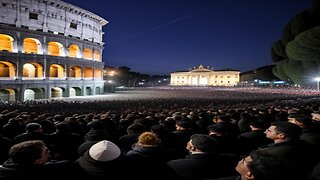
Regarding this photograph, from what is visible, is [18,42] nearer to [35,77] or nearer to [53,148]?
[35,77]

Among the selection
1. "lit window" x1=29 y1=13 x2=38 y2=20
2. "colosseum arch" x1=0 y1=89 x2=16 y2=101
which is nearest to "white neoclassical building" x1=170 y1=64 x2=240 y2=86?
"lit window" x1=29 y1=13 x2=38 y2=20

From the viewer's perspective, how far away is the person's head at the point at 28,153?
331 cm

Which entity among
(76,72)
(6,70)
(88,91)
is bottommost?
(88,91)

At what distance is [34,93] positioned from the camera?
39.6 metres

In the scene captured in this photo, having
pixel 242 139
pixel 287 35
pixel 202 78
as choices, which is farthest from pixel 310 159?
pixel 202 78

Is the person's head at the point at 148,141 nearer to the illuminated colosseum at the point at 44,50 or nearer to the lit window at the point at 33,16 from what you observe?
the illuminated colosseum at the point at 44,50

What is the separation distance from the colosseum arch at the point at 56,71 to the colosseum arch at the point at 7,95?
→ 8.34 meters

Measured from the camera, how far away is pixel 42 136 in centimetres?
607

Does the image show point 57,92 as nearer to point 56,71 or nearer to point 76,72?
point 56,71

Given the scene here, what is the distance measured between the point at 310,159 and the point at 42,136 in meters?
5.58

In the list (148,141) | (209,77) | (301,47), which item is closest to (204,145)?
(148,141)

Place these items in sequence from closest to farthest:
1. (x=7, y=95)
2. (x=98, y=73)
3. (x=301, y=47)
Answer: (x=7, y=95)
(x=301, y=47)
(x=98, y=73)

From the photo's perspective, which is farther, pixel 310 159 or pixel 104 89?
pixel 104 89

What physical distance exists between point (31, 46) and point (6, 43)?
390 centimetres
